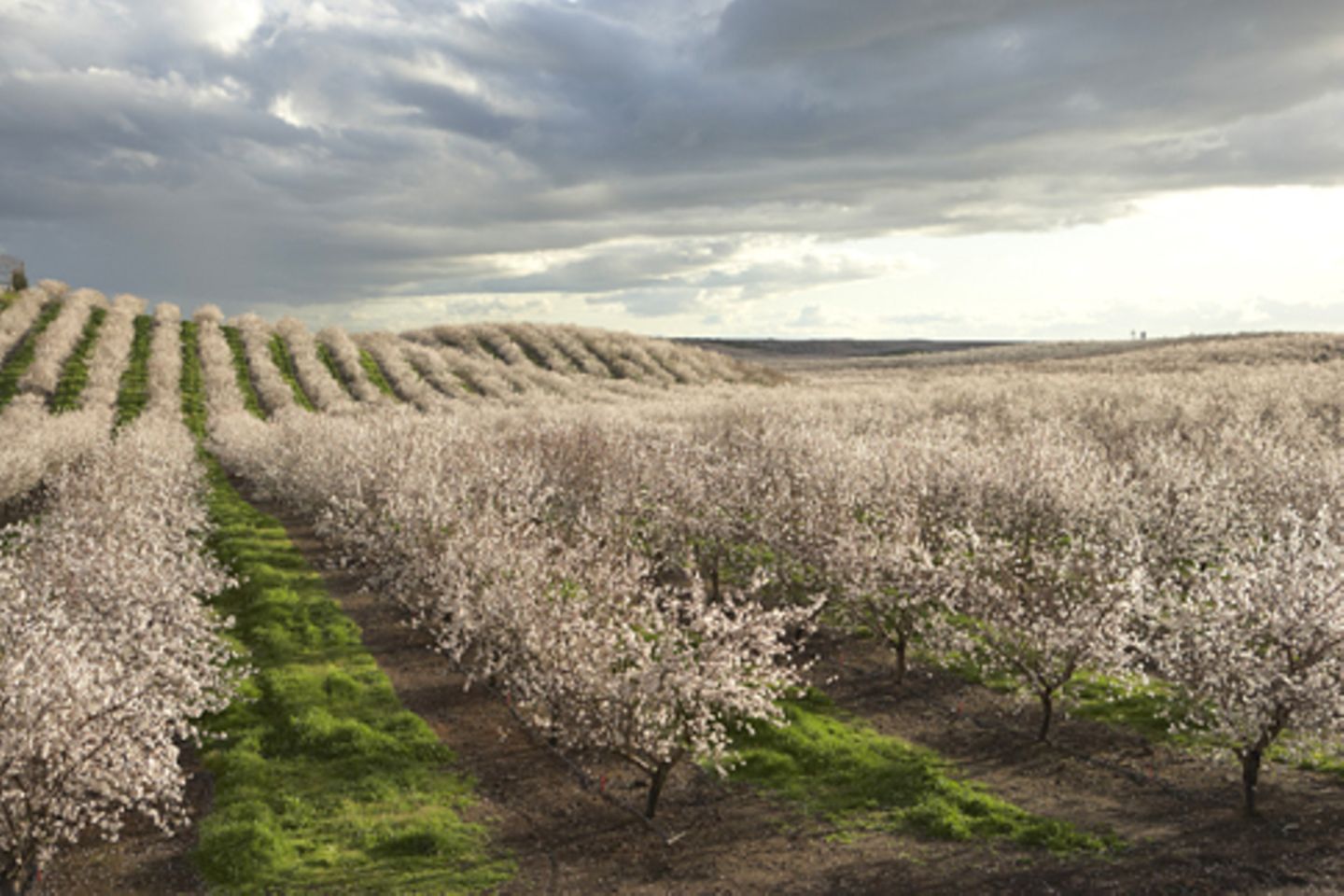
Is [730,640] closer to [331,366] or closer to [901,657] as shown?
[901,657]

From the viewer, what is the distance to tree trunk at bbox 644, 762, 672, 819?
1944 cm

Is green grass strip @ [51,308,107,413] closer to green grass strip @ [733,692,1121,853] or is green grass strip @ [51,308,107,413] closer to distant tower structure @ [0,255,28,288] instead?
distant tower structure @ [0,255,28,288]

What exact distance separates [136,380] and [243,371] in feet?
37.6

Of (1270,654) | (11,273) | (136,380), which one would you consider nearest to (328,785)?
(1270,654)

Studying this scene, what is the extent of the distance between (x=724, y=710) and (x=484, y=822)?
20.1 feet

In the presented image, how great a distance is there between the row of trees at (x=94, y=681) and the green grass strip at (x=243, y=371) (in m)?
63.3

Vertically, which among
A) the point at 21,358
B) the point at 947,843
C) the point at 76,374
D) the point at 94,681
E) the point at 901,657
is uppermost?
the point at 21,358

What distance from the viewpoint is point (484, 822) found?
20219mm

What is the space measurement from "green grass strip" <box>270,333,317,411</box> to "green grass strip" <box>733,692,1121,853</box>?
80.0 m

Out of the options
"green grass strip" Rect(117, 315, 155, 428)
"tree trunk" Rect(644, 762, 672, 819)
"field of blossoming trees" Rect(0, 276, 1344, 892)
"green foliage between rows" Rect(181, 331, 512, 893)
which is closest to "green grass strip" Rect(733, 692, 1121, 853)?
"field of blossoming trees" Rect(0, 276, 1344, 892)

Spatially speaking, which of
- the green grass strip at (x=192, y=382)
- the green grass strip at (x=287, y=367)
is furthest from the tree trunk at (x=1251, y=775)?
the green grass strip at (x=287, y=367)

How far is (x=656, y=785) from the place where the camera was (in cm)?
1964

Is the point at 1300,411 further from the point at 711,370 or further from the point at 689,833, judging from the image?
the point at 711,370

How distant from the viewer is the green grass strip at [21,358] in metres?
87.8
